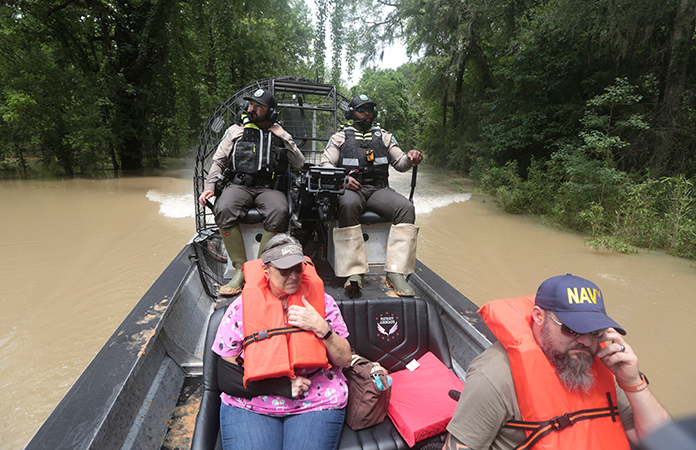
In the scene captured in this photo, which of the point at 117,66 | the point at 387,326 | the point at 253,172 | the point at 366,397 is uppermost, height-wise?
the point at 117,66

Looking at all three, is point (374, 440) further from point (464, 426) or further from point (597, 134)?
point (597, 134)

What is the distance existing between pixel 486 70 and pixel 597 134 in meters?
10.3

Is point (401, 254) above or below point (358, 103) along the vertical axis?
below

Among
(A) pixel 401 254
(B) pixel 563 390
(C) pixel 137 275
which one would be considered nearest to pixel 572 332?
(B) pixel 563 390

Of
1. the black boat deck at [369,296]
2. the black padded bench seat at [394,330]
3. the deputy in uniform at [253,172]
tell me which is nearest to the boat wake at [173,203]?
the deputy in uniform at [253,172]

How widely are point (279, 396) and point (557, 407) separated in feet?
4.05

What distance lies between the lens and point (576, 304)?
1.33 metres

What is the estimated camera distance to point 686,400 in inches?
124

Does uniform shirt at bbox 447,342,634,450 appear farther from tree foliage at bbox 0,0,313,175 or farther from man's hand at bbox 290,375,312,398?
tree foliage at bbox 0,0,313,175

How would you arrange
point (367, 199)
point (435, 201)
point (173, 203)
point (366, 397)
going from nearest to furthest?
point (366, 397) → point (367, 199) → point (173, 203) → point (435, 201)

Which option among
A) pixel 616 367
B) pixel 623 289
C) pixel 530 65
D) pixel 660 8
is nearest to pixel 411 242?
pixel 616 367

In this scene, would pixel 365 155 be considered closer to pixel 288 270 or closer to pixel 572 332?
pixel 288 270

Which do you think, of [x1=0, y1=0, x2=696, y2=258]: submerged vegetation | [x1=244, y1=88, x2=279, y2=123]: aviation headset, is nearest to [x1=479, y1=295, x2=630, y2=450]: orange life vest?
[x1=244, y1=88, x2=279, y2=123]: aviation headset

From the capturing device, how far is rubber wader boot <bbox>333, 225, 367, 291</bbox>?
3.13 meters
